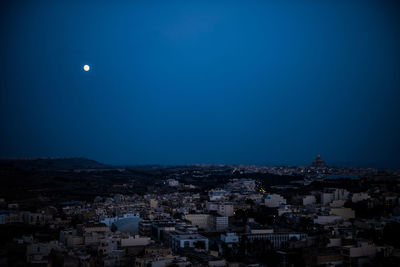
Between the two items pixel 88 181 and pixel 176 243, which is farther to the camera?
pixel 88 181

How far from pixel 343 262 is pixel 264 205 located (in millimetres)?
10385

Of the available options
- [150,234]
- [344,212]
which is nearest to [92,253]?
[150,234]

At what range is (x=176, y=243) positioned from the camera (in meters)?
12.0

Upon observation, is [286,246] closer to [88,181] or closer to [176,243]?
[176,243]

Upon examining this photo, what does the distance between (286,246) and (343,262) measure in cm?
240

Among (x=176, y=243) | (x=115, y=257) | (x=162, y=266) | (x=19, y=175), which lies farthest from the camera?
(x=19, y=175)

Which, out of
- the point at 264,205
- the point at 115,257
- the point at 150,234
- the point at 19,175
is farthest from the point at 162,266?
the point at 19,175

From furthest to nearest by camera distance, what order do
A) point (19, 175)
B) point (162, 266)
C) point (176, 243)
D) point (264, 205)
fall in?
point (19, 175)
point (264, 205)
point (176, 243)
point (162, 266)

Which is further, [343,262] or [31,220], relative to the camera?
[31,220]

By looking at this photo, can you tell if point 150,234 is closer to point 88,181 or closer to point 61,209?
point 61,209

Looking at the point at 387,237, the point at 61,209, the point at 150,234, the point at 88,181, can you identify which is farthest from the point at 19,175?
the point at 387,237

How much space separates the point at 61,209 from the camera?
1895cm

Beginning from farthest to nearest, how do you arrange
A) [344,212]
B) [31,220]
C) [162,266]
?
[344,212] → [31,220] → [162,266]

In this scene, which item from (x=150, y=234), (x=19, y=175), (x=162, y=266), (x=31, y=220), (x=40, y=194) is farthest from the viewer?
(x=19, y=175)
